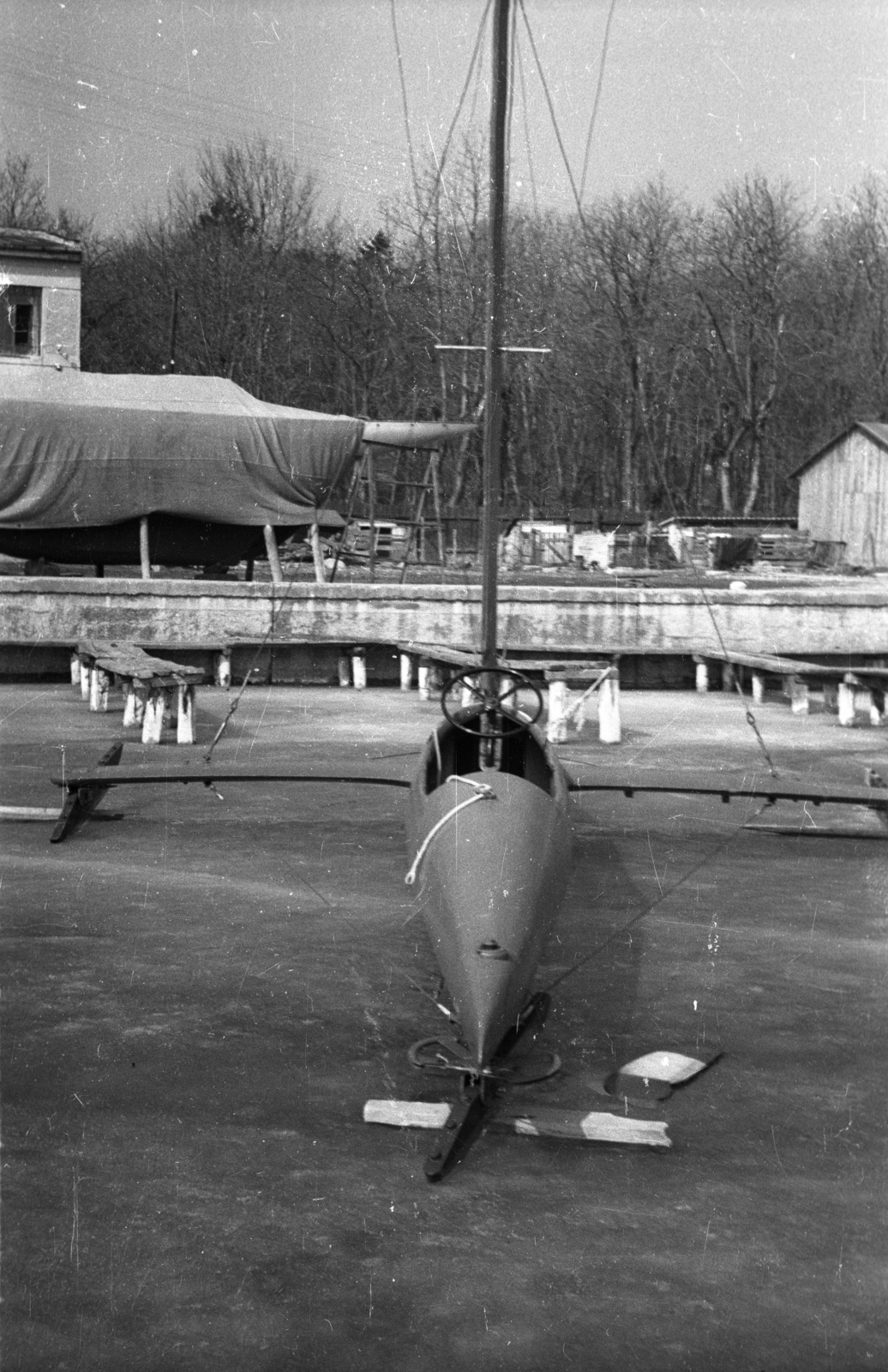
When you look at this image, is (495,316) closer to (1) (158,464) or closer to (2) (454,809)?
(2) (454,809)

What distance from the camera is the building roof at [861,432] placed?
39.2 m

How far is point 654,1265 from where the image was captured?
4125 mm

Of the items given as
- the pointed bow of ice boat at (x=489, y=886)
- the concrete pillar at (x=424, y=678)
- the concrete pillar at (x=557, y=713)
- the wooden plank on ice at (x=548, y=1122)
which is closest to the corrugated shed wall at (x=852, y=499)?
the concrete pillar at (x=424, y=678)

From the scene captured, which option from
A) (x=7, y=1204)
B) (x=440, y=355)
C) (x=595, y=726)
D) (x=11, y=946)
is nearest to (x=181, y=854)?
(x=11, y=946)

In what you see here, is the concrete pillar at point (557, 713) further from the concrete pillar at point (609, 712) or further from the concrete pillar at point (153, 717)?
the concrete pillar at point (153, 717)

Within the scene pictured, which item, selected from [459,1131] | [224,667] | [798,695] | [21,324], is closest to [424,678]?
[224,667]

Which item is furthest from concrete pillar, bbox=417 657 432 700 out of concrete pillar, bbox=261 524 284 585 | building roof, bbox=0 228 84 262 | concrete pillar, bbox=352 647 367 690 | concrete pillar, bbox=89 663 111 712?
building roof, bbox=0 228 84 262

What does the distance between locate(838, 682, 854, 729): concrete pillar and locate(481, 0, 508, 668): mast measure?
15.8 ft

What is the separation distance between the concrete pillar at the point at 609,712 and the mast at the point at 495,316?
7.84 feet

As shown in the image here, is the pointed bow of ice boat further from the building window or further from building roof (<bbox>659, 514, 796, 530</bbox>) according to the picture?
building roof (<bbox>659, 514, 796, 530</bbox>)

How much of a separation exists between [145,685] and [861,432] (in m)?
31.5

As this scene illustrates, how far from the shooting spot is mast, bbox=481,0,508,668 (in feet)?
37.5

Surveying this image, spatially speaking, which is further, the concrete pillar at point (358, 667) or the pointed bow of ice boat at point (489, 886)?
the concrete pillar at point (358, 667)

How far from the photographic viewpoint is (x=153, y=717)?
12.6m
